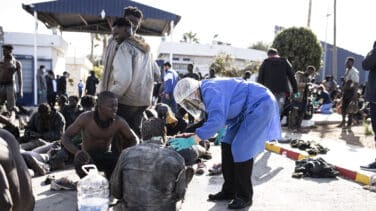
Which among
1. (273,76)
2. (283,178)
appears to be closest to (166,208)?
(283,178)

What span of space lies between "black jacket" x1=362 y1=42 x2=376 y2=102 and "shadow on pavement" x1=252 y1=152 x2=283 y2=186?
1.77 m

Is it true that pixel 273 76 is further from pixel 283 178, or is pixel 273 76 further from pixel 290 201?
pixel 290 201

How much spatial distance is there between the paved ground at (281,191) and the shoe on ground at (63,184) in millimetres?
95

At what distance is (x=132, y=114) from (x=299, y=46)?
53.0 feet

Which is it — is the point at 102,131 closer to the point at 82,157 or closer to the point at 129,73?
the point at 82,157

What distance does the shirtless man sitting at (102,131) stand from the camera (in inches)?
198

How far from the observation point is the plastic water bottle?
390 centimetres

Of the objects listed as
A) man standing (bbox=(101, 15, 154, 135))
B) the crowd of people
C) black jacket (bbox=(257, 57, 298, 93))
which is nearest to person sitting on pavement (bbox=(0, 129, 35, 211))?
the crowd of people

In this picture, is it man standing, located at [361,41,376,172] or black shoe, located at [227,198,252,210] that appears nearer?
black shoe, located at [227,198,252,210]

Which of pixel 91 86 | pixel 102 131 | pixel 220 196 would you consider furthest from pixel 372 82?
pixel 91 86

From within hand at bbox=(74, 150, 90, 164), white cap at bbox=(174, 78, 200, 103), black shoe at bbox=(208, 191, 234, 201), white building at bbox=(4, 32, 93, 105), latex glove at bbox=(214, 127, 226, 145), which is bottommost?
black shoe at bbox=(208, 191, 234, 201)

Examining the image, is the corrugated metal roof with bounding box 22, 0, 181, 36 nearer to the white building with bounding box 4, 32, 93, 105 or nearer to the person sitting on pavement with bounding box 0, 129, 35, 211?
the white building with bounding box 4, 32, 93, 105

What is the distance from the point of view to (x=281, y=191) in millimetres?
6051

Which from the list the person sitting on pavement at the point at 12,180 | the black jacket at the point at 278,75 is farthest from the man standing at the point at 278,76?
the person sitting on pavement at the point at 12,180
